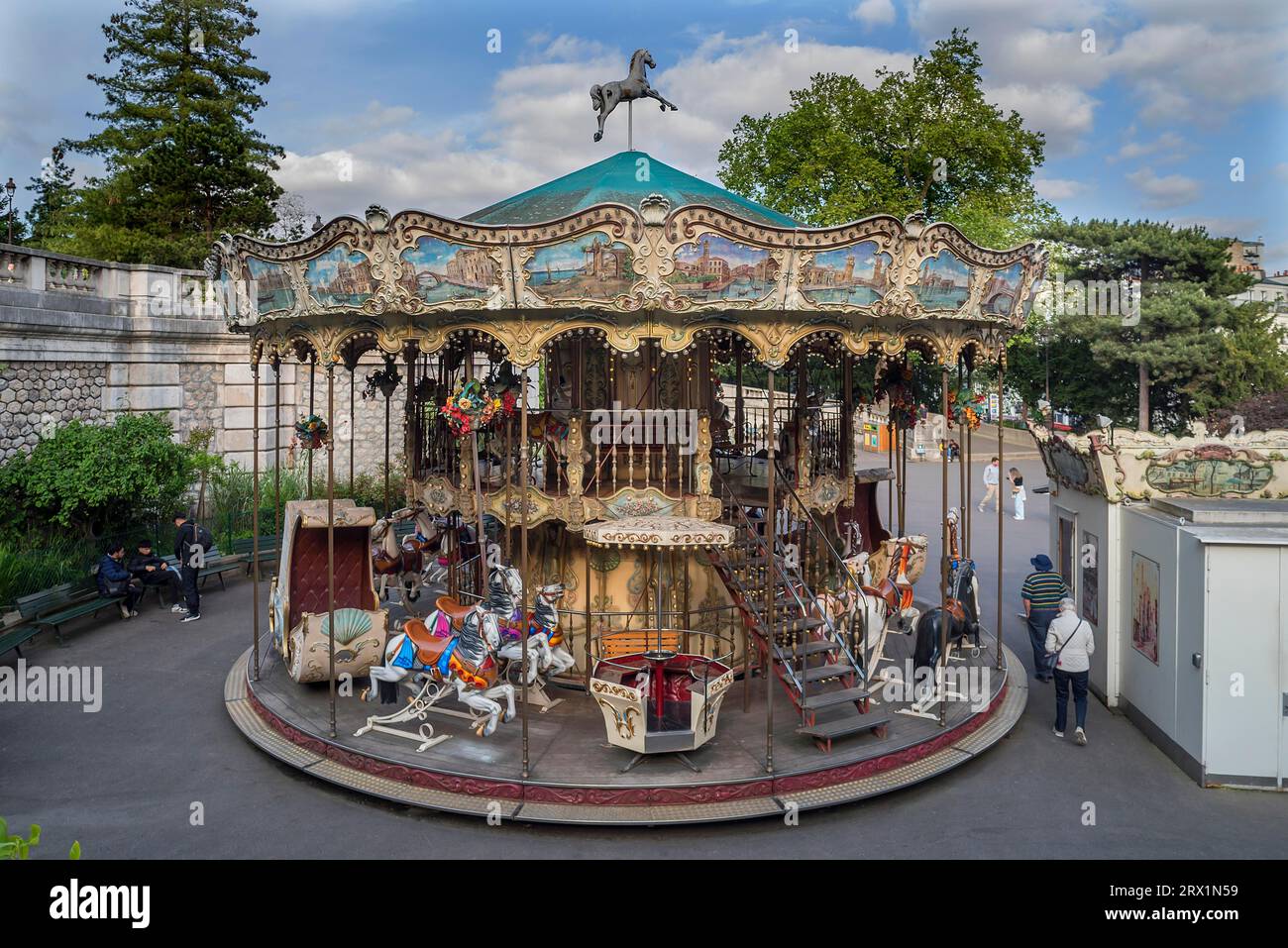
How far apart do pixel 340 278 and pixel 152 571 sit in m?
8.66

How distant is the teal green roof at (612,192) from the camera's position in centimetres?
1085

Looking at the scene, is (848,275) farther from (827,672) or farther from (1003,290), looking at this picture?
(827,672)

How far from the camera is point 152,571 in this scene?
15.3m

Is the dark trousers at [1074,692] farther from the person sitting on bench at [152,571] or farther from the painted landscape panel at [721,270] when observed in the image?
the person sitting on bench at [152,571]

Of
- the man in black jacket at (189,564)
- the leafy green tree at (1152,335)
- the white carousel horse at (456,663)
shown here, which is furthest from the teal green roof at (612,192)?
the leafy green tree at (1152,335)

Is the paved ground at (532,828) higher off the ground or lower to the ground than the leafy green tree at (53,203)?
lower

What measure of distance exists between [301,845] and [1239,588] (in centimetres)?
883

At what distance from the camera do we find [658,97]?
38.0 ft

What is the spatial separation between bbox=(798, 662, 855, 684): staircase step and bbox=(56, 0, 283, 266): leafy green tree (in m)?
24.0

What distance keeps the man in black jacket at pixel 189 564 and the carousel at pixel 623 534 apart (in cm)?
259

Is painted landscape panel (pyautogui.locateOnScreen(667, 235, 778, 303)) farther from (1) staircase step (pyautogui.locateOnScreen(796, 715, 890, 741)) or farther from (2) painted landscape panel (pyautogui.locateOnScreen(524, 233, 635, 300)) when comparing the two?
(1) staircase step (pyautogui.locateOnScreen(796, 715, 890, 741))

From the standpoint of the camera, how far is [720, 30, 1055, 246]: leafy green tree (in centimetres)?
3061
